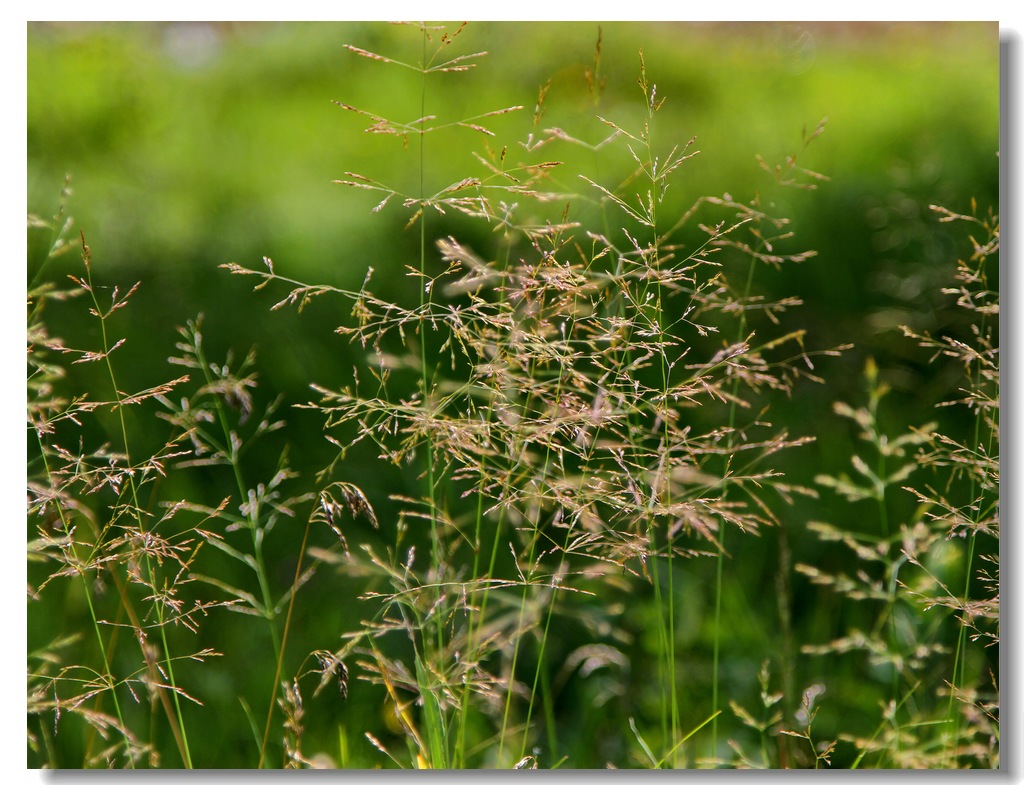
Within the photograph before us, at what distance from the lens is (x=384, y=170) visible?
1728 millimetres

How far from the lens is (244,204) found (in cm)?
175

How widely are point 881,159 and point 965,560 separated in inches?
30.4

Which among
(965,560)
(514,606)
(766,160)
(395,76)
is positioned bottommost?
(514,606)

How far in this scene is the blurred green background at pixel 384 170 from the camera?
5.40ft

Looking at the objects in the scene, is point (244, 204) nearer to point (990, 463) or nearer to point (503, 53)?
point (503, 53)

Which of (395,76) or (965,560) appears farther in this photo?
(395,76)

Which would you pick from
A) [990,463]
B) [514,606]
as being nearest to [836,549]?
[990,463]

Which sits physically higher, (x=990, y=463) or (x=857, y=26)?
(x=857, y=26)

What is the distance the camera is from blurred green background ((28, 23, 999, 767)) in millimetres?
1646
